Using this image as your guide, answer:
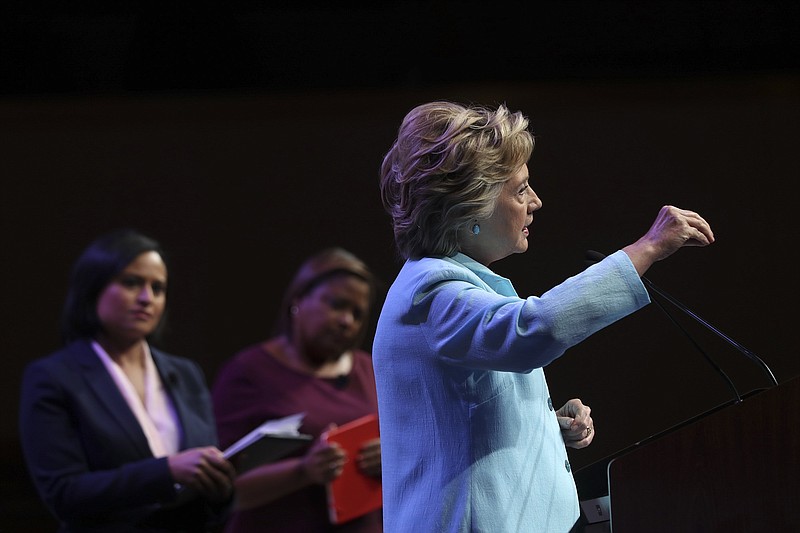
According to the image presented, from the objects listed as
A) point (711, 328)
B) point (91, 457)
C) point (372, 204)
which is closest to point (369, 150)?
point (372, 204)

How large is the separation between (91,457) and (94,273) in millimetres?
623

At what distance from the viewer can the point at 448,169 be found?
133 centimetres

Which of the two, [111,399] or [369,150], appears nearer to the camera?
[111,399]

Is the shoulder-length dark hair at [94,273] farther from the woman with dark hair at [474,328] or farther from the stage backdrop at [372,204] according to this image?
the woman with dark hair at [474,328]

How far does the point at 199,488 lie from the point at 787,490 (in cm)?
205

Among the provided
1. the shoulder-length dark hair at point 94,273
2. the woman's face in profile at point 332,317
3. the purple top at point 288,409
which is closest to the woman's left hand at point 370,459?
the purple top at point 288,409

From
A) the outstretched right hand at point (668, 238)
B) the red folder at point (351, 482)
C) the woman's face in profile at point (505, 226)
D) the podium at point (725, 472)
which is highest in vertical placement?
the woman's face in profile at point (505, 226)

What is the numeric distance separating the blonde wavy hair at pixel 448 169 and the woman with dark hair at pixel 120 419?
173 centimetres

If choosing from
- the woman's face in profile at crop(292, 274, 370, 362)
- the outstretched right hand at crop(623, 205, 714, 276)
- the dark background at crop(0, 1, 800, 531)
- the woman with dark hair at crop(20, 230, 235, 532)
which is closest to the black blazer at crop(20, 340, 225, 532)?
the woman with dark hair at crop(20, 230, 235, 532)

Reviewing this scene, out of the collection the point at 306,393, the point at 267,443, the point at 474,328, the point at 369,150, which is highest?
the point at 369,150

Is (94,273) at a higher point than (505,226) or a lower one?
higher

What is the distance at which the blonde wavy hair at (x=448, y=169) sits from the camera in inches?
52.6

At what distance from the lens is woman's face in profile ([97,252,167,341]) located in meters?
3.08

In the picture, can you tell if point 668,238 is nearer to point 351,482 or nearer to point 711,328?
point 711,328
